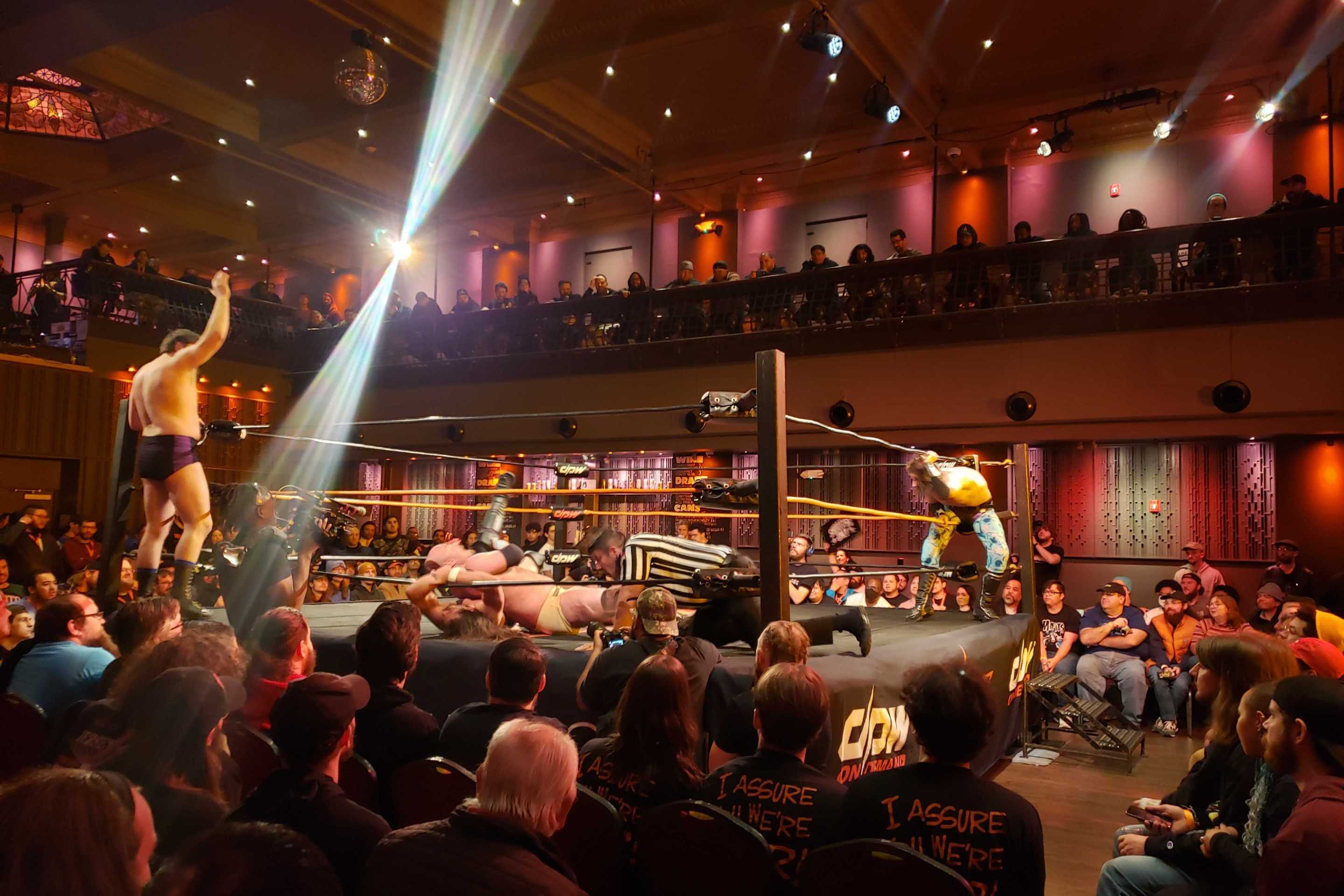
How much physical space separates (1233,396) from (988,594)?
13.2ft

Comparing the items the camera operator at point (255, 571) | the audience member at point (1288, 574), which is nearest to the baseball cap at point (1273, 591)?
the audience member at point (1288, 574)

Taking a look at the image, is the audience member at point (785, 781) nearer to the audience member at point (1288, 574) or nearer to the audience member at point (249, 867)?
the audience member at point (249, 867)

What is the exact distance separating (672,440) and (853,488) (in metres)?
2.08

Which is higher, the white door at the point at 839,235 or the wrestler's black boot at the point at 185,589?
the white door at the point at 839,235

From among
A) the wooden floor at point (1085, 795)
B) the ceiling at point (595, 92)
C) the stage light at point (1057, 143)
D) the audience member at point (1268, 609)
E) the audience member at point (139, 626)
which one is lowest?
the wooden floor at point (1085, 795)

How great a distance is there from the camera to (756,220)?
12.5 meters

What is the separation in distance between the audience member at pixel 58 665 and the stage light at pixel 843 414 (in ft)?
23.7

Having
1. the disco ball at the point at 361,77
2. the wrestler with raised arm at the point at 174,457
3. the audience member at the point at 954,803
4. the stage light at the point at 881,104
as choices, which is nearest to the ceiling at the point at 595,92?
the stage light at the point at 881,104

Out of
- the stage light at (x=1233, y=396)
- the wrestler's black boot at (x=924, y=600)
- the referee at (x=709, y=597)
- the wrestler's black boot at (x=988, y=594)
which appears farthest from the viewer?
the stage light at (x=1233, y=396)

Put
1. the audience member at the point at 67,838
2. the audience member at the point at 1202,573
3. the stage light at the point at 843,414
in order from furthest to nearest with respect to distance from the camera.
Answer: the stage light at the point at 843,414
the audience member at the point at 1202,573
the audience member at the point at 67,838

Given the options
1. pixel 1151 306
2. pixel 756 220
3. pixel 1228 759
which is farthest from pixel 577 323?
pixel 1228 759

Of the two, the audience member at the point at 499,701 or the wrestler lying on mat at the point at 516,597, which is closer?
the audience member at the point at 499,701

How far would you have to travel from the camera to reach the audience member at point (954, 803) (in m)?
1.57

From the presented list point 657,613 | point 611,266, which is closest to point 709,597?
point 657,613
